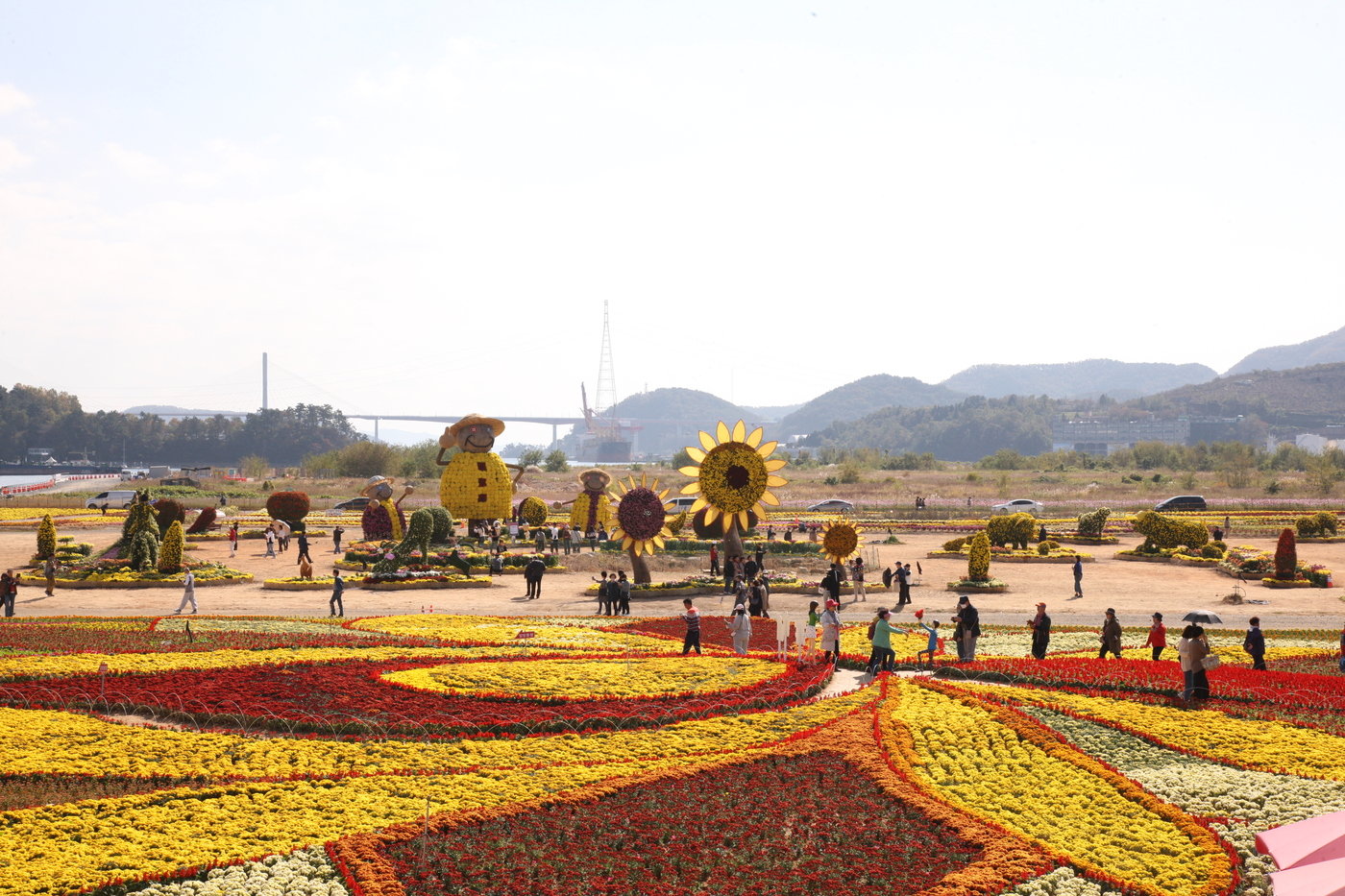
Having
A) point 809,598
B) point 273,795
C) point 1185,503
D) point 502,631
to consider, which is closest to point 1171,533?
point 809,598

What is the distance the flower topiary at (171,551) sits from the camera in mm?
35750

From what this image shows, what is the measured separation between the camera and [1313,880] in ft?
30.6

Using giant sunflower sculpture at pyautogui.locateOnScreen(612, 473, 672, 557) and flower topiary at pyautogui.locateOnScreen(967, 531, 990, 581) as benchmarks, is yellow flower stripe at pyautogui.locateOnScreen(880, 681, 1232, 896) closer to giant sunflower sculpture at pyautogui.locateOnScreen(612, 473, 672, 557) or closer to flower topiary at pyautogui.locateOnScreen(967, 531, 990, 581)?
giant sunflower sculpture at pyautogui.locateOnScreen(612, 473, 672, 557)

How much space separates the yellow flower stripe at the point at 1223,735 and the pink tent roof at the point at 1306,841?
3.03m

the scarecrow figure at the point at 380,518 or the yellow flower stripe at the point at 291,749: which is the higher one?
the scarecrow figure at the point at 380,518

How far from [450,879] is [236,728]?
6.60m

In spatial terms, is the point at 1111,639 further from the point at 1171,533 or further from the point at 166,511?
the point at 166,511

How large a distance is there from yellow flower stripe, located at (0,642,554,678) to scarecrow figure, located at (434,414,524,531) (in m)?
27.7

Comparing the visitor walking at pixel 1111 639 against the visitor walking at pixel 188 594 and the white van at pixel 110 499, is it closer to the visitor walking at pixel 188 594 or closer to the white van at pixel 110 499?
the visitor walking at pixel 188 594

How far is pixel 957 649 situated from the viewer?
859 inches

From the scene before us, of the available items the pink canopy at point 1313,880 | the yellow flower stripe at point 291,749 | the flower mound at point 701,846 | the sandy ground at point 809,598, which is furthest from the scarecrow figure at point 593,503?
the pink canopy at point 1313,880

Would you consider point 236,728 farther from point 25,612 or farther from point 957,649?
point 25,612

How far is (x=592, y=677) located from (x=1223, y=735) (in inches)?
372

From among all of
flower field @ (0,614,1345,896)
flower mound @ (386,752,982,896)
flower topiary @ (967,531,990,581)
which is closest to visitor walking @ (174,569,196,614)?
flower field @ (0,614,1345,896)
